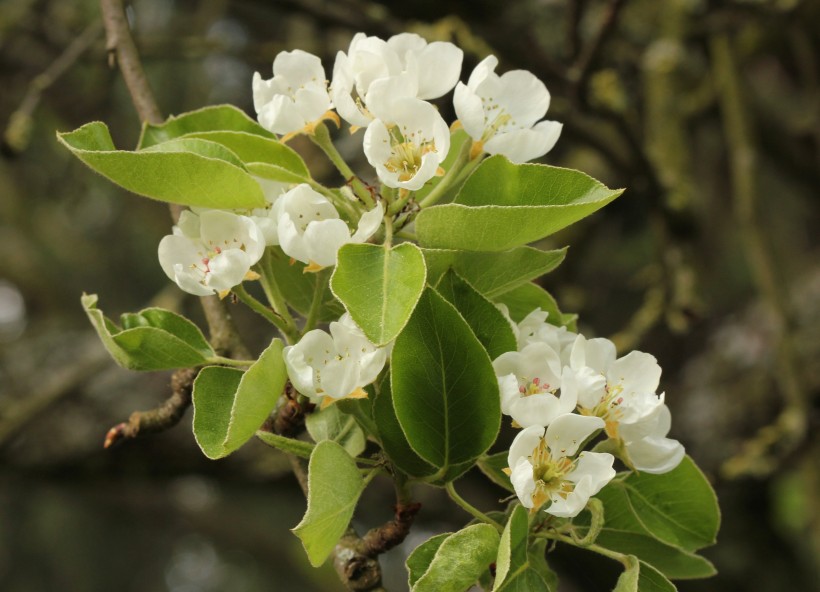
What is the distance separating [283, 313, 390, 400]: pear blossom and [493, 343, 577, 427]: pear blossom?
9 cm

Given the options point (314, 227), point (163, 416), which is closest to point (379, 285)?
point (314, 227)

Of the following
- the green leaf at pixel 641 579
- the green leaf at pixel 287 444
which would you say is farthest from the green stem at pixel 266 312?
the green leaf at pixel 641 579

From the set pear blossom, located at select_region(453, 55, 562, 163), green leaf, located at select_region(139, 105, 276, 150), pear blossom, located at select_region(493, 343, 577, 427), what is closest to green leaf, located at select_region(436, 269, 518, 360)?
pear blossom, located at select_region(493, 343, 577, 427)

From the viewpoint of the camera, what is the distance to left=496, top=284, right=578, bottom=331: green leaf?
2.65 feet

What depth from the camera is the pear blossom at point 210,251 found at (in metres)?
0.70

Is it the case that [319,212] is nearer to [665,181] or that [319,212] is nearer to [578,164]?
[665,181]

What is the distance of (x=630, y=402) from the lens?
71cm

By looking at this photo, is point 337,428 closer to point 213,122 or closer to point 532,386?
point 532,386

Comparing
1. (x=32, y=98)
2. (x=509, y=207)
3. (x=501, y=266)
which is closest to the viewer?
(x=509, y=207)

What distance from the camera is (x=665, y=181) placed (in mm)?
2008

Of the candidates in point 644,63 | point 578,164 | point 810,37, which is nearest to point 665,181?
point 644,63

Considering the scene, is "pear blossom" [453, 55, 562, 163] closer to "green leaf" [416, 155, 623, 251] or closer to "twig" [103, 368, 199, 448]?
"green leaf" [416, 155, 623, 251]

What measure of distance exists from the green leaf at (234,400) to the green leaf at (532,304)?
0.75 ft

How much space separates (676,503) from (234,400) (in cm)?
40
